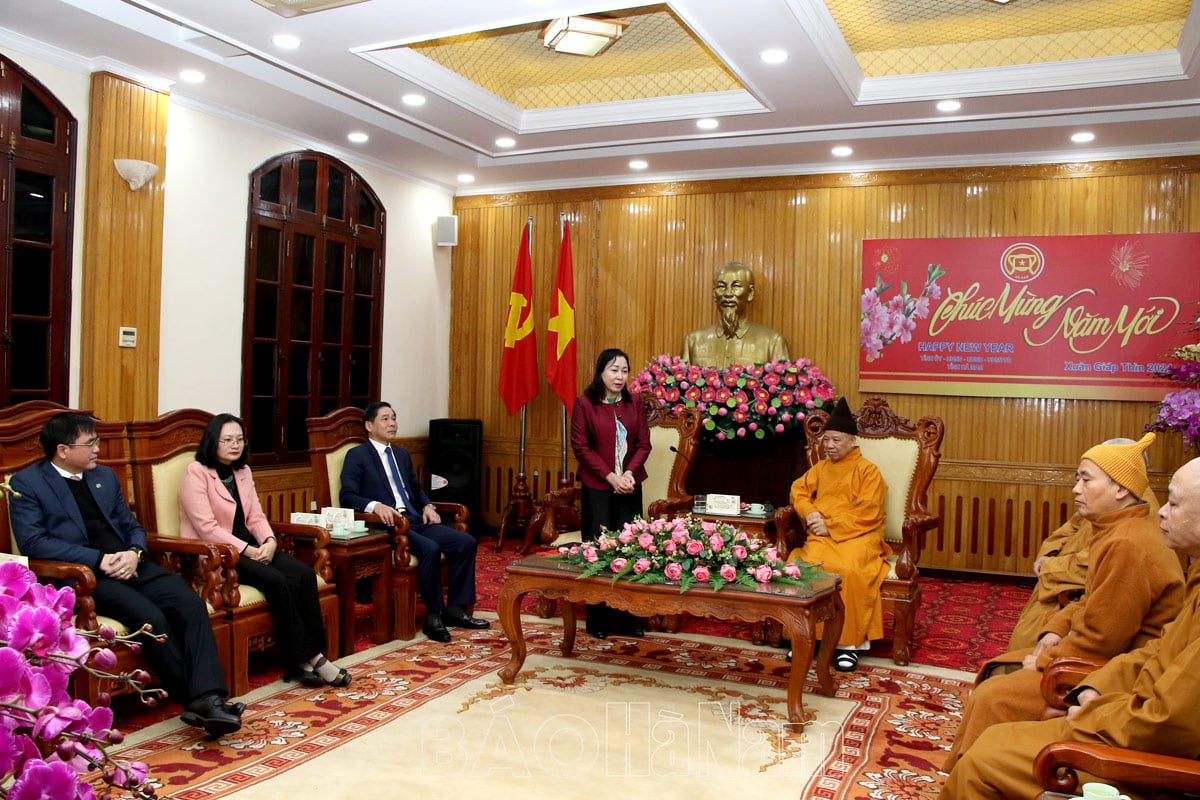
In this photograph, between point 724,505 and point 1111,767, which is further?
point 724,505

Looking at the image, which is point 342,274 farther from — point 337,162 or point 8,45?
point 8,45

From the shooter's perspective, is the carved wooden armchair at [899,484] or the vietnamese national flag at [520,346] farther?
the vietnamese national flag at [520,346]

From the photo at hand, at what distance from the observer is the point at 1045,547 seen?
4.05 m

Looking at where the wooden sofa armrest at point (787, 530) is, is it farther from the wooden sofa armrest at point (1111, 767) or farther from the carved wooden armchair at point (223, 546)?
the wooden sofa armrest at point (1111, 767)

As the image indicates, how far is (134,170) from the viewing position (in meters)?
5.22

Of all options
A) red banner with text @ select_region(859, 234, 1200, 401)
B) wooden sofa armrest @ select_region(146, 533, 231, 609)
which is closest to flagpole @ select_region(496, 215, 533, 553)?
red banner with text @ select_region(859, 234, 1200, 401)

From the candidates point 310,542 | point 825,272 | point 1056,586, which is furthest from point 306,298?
point 1056,586

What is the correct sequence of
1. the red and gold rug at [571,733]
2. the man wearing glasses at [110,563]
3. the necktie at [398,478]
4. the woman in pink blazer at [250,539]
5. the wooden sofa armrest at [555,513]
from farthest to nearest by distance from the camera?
the wooden sofa armrest at [555,513] < the necktie at [398,478] < the woman in pink blazer at [250,539] < the man wearing glasses at [110,563] < the red and gold rug at [571,733]

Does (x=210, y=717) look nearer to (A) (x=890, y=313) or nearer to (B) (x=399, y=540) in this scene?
(B) (x=399, y=540)

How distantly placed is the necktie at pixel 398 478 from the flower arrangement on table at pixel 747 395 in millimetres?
1817

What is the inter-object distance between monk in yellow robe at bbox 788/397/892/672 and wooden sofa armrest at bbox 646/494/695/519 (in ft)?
2.46

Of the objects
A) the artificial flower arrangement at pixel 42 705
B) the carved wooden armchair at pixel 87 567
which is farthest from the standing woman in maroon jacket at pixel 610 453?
the artificial flower arrangement at pixel 42 705

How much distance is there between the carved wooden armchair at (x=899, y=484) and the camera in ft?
15.5

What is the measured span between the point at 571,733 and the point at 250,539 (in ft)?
5.90
